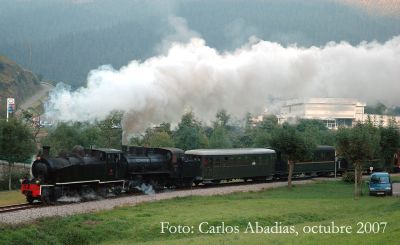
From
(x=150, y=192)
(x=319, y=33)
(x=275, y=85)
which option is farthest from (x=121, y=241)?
(x=319, y=33)

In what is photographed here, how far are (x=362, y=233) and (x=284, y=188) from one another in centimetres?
2688

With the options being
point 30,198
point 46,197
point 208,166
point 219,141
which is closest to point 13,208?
point 46,197

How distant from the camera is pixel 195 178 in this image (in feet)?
141

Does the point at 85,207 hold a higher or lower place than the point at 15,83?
lower

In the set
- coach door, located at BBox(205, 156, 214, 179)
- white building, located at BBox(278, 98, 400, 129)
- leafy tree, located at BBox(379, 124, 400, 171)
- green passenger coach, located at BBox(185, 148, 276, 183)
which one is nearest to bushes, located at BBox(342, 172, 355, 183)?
green passenger coach, located at BBox(185, 148, 276, 183)

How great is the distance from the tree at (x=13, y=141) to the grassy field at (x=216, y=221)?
26.6 meters

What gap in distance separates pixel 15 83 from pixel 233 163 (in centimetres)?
12568

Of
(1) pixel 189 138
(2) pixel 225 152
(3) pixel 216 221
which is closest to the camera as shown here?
(3) pixel 216 221

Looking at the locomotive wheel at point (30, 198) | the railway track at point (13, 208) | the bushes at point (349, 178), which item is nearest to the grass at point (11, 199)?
the locomotive wheel at point (30, 198)

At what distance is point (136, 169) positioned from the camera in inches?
1426

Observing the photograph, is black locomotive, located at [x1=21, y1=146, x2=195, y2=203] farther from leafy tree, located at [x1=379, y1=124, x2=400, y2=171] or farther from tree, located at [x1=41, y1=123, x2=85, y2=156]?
leafy tree, located at [x1=379, y1=124, x2=400, y2=171]

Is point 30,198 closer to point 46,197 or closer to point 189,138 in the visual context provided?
point 46,197

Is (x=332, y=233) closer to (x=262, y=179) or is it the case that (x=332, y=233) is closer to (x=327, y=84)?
(x=262, y=179)

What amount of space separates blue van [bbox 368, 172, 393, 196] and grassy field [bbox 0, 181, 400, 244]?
8.38 feet
